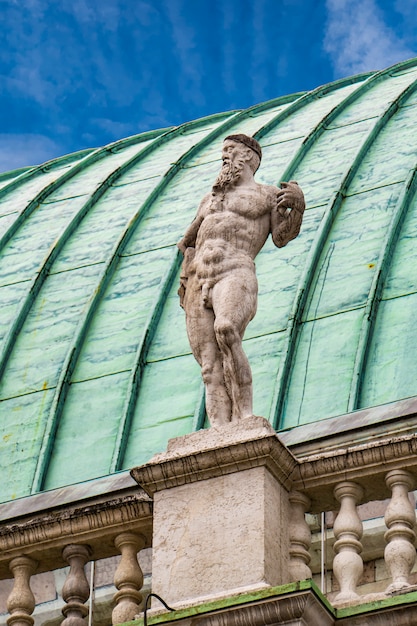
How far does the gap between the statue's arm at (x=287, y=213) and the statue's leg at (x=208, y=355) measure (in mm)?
934

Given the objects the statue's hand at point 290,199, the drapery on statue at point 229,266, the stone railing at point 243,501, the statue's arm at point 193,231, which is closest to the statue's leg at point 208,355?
the drapery on statue at point 229,266

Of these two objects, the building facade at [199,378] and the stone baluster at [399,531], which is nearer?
the stone baluster at [399,531]

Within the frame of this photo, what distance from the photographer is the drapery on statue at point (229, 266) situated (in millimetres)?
15445

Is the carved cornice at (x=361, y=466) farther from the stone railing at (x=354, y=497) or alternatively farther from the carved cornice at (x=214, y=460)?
the carved cornice at (x=214, y=460)

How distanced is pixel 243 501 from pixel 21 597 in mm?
2423

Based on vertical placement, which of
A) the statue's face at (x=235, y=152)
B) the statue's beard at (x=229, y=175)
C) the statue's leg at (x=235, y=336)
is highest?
the statue's face at (x=235, y=152)

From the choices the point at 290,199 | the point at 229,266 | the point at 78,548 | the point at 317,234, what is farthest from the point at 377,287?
the point at 78,548

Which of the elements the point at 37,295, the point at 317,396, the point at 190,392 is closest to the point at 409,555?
the point at 317,396

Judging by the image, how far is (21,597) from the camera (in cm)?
1559

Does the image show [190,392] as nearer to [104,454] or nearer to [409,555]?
[104,454]

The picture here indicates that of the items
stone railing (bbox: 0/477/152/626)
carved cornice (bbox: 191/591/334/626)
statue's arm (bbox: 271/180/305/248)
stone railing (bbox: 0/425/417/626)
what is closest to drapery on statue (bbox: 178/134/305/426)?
statue's arm (bbox: 271/180/305/248)

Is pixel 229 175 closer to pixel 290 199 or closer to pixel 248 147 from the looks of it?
pixel 248 147

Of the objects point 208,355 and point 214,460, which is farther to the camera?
point 208,355

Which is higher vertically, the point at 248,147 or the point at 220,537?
the point at 248,147
